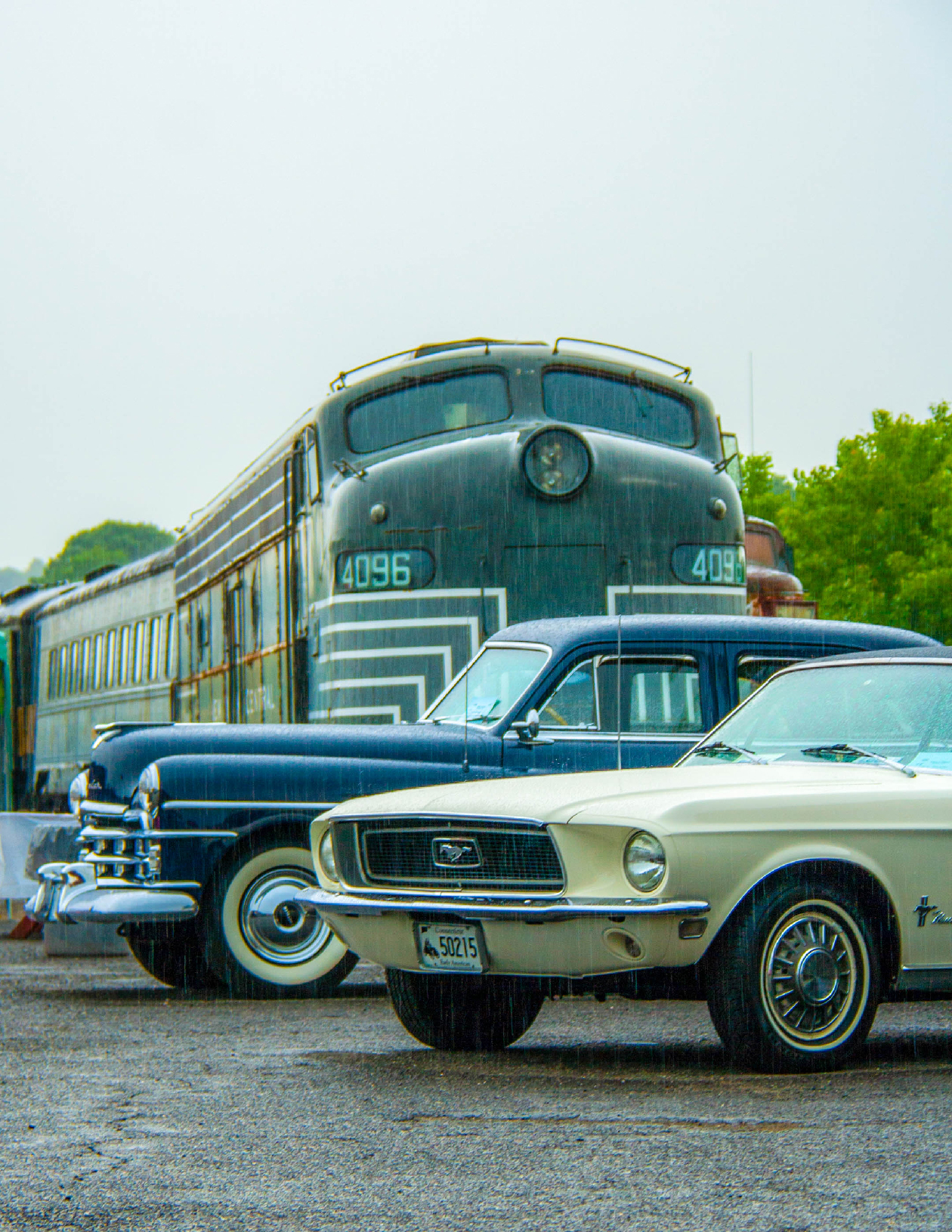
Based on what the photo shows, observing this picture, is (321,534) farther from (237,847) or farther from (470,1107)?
(470,1107)

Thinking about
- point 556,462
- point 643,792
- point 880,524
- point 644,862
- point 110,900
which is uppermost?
point 880,524

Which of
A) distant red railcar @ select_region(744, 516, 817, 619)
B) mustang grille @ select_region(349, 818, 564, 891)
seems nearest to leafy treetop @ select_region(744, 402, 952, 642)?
distant red railcar @ select_region(744, 516, 817, 619)

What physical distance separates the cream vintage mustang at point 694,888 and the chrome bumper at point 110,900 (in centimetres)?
199

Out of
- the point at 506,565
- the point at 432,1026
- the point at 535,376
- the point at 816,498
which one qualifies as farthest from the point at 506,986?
the point at 816,498

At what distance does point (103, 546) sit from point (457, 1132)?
12514 centimetres

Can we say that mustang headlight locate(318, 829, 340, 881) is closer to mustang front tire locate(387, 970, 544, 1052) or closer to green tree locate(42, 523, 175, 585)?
mustang front tire locate(387, 970, 544, 1052)

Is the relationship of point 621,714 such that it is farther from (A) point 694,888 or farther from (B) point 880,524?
(B) point 880,524

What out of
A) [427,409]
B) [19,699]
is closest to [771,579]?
[427,409]

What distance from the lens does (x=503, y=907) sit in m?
6.00

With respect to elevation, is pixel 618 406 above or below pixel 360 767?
above

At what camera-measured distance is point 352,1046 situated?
6969mm

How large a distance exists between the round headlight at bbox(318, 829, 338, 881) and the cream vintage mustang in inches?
5.3

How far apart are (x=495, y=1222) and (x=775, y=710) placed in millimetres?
3515

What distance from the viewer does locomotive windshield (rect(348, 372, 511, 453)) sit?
12539 mm
